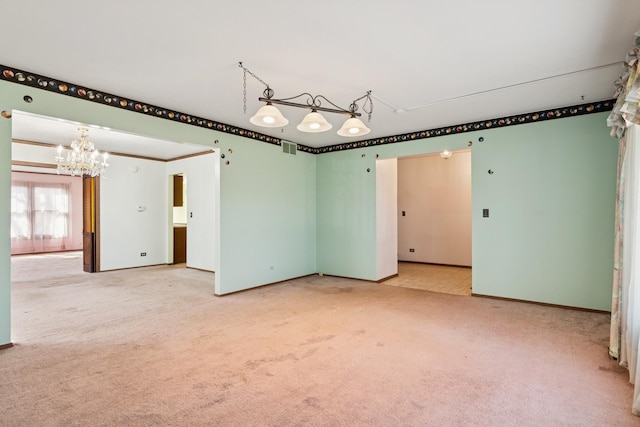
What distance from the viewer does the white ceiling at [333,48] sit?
87.2 inches

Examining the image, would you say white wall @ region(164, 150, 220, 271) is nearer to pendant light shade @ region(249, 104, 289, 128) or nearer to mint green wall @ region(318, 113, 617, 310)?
mint green wall @ region(318, 113, 617, 310)

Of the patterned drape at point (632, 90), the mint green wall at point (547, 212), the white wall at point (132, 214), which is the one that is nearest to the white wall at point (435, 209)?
the mint green wall at point (547, 212)

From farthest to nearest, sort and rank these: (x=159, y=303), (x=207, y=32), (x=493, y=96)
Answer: (x=159, y=303) < (x=493, y=96) < (x=207, y=32)

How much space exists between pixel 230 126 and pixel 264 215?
63.0 inches

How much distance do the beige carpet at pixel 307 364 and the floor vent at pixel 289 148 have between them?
281 centimetres

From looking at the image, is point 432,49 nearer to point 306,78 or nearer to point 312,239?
point 306,78

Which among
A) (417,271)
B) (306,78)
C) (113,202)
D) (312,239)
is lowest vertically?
(417,271)

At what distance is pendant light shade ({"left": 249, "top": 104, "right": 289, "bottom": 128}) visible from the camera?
8.75ft

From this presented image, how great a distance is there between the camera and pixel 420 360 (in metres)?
2.81

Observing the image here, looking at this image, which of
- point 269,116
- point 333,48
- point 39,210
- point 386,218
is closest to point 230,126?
point 269,116

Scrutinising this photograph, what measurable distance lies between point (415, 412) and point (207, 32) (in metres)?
3.07

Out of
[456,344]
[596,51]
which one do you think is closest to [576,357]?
[456,344]

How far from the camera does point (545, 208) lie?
443cm

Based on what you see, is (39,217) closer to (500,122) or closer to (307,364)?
(307,364)
